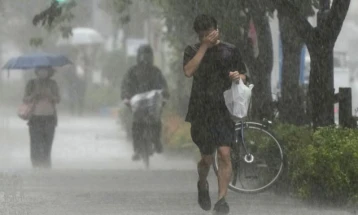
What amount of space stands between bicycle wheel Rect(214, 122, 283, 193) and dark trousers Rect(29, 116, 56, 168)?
20.5ft

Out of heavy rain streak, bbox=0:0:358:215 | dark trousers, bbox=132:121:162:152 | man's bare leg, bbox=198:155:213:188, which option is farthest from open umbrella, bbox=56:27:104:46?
man's bare leg, bbox=198:155:213:188

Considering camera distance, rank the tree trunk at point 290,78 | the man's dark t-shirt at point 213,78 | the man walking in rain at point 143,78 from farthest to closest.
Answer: the man walking in rain at point 143,78 → the tree trunk at point 290,78 → the man's dark t-shirt at point 213,78

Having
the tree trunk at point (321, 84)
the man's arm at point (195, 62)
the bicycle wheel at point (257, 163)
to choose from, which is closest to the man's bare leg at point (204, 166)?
the man's arm at point (195, 62)

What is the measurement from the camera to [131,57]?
4772 centimetres

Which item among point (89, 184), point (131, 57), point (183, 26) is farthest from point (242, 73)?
point (131, 57)

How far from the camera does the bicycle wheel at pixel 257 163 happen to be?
13.0m

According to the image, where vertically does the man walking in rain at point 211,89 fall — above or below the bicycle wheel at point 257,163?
above

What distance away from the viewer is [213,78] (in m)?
11.4

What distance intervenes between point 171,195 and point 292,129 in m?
1.49

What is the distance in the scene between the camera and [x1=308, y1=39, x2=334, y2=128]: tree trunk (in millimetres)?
13352

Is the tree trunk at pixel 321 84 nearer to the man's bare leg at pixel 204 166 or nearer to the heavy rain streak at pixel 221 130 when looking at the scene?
the heavy rain streak at pixel 221 130

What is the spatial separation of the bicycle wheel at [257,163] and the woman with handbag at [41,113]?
6246 mm

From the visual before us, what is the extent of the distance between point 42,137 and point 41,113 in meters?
0.37

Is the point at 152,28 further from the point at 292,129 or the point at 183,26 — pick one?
the point at 292,129
